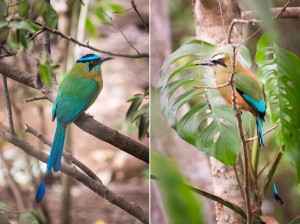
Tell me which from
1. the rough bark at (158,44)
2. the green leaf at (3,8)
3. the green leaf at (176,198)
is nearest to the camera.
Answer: the green leaf at (176,198)

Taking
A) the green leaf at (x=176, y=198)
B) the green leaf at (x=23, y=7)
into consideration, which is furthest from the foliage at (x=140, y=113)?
the green leaf at (x=176, y=198)

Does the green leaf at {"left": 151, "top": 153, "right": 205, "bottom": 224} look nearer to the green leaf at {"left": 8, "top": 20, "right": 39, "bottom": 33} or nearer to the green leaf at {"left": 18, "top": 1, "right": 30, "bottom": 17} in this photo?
the green leaf at {"left": 8, "top": 20, "right": 39, "bottom": 33}

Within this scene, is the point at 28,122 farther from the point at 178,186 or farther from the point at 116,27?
the point at 178,186

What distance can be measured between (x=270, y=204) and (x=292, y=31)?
611 mm

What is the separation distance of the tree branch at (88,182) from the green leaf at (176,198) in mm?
1333

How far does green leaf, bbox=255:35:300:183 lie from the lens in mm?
1373

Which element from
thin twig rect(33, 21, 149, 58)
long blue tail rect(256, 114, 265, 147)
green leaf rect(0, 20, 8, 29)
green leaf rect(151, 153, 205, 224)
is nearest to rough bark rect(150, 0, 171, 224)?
thin twig rect(33, 21, 149, 58)

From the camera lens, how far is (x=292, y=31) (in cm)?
159

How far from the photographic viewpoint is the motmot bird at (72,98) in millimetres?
1416

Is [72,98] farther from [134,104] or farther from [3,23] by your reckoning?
[3,23]

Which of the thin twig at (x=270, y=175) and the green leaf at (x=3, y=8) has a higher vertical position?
the green leaf at (x=3, y=8)

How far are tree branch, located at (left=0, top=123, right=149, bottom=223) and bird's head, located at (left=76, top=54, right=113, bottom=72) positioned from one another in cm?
31

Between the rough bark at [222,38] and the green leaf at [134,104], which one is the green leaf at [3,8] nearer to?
the green leaf at [134,104]

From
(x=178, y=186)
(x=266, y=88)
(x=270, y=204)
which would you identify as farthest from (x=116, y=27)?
(x=178, y=186)
